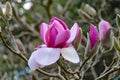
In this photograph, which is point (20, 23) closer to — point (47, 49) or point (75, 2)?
point (75, 2)

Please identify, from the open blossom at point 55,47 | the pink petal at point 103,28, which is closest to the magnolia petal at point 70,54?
the open blossom at point 55,47

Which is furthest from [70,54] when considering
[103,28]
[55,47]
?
[103,28]

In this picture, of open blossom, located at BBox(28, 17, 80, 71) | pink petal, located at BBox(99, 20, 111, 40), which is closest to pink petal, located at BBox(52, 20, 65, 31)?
open blossom, located at BBox(28, 17, 80, 71)

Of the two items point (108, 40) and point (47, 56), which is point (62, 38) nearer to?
point (47, 56)

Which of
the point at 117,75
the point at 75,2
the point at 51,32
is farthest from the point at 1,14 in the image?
the point at 75,2

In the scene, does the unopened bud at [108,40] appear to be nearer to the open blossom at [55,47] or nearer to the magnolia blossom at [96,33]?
the magnolia blossom at [96,33]
